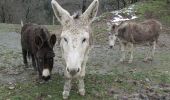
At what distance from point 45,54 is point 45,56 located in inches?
2.0

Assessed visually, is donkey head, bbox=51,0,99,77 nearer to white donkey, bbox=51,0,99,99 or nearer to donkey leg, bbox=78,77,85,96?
white donkey, bbox=51,0,99,99

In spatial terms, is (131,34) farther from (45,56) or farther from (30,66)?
(45,56)

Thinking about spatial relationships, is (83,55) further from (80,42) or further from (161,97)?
(161,97)

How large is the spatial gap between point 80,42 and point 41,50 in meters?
1.45

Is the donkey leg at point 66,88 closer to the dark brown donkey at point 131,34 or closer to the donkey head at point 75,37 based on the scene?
the donkey head at point 75,37

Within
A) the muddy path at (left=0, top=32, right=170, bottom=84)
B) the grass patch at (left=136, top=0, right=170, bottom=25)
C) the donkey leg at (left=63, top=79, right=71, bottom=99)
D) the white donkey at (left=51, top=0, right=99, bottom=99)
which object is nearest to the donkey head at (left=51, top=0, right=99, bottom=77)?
the white donkey at (left=51, top=0, right=99, bottom=99)

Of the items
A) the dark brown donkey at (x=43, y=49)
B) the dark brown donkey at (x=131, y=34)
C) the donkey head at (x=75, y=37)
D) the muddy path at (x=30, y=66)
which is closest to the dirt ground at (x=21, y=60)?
the muddy path at (x=30, y=66)

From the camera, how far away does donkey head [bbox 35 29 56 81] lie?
808 centimetres

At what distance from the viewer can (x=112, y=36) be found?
1236 centimetres

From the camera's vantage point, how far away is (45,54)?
819cm

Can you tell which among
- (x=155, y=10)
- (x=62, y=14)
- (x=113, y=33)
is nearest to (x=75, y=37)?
(x=62, y=14)

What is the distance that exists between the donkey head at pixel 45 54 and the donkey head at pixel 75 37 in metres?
0.84

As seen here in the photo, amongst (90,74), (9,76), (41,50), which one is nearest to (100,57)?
(90,74)

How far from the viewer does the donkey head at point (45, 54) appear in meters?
8.08
